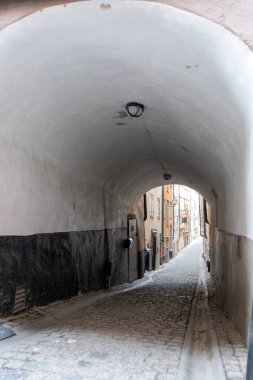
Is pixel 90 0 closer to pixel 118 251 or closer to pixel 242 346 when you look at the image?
pixel 242 346

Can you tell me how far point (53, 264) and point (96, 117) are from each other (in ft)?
8.78

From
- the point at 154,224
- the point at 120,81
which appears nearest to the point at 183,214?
the point at 154,224

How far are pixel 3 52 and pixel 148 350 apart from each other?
11.7 feet

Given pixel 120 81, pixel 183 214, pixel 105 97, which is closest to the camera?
pixel 120 81

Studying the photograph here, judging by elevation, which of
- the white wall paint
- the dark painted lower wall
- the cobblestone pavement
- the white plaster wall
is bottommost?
the cobblestone pavement

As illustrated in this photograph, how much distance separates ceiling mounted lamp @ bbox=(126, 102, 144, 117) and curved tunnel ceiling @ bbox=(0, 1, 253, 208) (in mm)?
118

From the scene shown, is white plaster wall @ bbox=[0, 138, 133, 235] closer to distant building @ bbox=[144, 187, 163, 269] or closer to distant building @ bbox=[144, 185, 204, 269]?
distant building @ bbox=[144, 185, 204, 269]

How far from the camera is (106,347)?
4629mm

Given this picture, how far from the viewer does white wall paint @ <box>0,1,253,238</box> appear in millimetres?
4020

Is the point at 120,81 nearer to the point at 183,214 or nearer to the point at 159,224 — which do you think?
the point at 159,224

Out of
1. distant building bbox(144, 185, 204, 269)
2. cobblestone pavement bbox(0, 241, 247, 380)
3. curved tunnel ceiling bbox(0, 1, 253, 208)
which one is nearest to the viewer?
cobblestone pavement bbox(0, 241, 247, 380)

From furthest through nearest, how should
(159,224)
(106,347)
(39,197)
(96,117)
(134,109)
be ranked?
1. (159,224)
2. (96,117)
3. (39,197)
4. (134,109)
5. (106,347)

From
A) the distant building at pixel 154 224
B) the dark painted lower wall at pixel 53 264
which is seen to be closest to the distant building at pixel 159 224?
the distant building at pixel 154 224

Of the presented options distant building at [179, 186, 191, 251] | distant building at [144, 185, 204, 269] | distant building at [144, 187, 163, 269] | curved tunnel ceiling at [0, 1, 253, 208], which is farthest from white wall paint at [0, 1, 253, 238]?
distant building at [179, 186, 191, 251]
